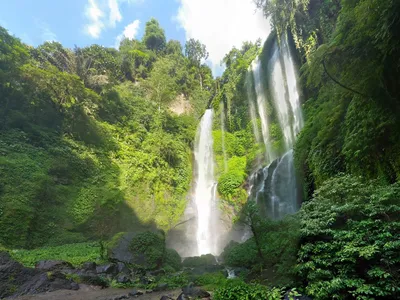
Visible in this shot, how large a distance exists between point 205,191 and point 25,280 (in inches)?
701

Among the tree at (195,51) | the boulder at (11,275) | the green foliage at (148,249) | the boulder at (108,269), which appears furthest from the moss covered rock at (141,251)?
the tree at (195,51)

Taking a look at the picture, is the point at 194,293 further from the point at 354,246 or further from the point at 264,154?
the point at 264,154

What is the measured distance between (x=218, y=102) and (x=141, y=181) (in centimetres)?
1425

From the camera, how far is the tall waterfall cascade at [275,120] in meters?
16.3

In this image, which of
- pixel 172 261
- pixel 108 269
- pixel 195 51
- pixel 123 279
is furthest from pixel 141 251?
pixel 195 51

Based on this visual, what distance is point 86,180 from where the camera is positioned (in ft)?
56.7

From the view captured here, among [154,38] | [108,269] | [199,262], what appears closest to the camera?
[108,269]

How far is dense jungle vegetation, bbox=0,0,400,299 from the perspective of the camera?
5.18 m

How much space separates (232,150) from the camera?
26000mm

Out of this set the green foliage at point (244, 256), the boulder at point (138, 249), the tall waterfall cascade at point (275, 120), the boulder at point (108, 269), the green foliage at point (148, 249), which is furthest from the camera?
the tall waterfall cascade at point (275, 120)

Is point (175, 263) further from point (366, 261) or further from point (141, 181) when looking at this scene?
point (141, 181)

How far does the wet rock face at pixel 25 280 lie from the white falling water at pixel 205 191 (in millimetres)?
12740

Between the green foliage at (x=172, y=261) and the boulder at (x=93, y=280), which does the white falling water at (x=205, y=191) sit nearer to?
the green foliage at (x=172, y=261)

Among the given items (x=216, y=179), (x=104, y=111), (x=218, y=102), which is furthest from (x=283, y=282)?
(x=218, y=102)
